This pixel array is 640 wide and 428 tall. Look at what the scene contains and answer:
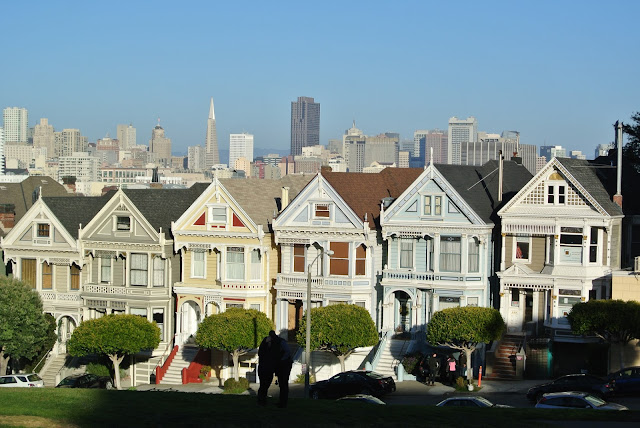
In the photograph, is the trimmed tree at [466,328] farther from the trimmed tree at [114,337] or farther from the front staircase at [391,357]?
the trimmed tree at [114,337]

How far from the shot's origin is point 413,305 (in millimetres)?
54000

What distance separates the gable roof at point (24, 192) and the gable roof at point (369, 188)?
22.6m

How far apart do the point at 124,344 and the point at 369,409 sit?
25.3m

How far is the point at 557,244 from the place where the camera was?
167 ft

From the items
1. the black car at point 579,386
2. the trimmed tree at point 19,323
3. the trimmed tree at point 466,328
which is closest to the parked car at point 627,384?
the black car at point 579,386

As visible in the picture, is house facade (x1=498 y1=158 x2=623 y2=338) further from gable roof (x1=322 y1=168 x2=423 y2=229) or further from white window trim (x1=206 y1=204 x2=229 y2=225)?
white window trim (x1=206 y1=204 x2=229 y2=225)

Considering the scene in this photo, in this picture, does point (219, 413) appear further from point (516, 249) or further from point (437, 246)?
point (516, 249)

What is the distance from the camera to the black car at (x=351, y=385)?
46.0 m

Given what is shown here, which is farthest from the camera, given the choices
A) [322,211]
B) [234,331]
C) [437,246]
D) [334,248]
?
[322,211]

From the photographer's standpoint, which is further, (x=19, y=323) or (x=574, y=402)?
(x=19, y=323)

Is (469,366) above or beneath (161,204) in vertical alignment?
beneath

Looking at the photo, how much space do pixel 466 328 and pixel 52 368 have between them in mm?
23404

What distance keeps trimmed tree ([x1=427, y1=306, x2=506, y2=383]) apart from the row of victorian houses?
246 centimetres

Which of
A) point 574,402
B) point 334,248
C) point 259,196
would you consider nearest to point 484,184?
point 334,248
